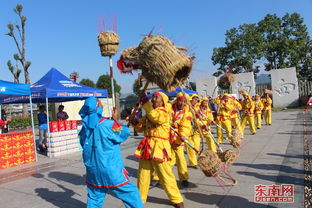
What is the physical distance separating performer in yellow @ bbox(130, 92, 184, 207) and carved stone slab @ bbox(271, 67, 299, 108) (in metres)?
19.8

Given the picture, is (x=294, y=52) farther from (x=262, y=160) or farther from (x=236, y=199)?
(x=236, y=199)

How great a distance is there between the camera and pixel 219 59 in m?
32.8

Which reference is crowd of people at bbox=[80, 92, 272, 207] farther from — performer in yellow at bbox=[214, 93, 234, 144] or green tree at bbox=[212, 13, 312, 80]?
green tree at bbox=[212, 13, 312, 80]

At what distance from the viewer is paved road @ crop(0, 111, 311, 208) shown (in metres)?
4.10

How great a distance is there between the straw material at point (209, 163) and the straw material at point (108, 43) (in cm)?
263

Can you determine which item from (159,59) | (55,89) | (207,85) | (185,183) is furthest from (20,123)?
(159,59)

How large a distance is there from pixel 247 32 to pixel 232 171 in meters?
28.2

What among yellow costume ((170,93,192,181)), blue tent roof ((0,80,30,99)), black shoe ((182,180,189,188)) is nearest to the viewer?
yellow costume ((170,93,192,181))

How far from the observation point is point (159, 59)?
3027 millimetres

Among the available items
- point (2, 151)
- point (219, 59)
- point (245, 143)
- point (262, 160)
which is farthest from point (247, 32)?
point (2, 151)

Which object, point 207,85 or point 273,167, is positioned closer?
point 273,167

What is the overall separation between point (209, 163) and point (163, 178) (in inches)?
28.4

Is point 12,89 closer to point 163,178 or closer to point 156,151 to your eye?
point 156,151

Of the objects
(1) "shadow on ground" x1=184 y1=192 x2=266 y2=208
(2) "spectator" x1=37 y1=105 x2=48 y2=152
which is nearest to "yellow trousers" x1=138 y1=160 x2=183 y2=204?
(1) "shadow on ground" x1=184 y1=192 x2=266 y2=208
